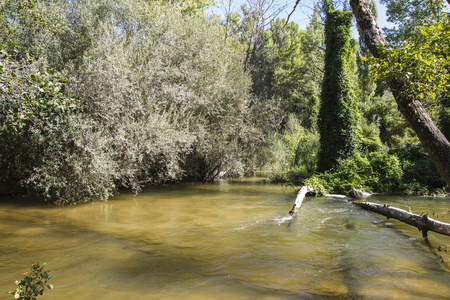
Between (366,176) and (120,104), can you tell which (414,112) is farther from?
(366,176)

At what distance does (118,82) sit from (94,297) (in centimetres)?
934

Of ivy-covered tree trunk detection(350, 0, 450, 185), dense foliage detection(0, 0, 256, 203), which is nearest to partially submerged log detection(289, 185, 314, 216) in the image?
ivy-covered tree trunk detection(350, 0, 450, 185)

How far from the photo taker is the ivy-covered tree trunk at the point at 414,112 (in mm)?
3875

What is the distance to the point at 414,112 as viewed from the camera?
161 inches

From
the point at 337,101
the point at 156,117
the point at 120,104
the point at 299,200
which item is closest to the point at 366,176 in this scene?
the point at 337,101

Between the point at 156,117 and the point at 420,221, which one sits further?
the point at 156,117

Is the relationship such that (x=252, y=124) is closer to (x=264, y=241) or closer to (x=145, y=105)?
(x=145, y=105)

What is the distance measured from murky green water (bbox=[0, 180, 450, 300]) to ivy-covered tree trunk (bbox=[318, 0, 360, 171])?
17.8 feet

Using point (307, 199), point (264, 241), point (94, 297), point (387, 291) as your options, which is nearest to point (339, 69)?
point (307, 199)

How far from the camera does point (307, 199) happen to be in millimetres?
12727

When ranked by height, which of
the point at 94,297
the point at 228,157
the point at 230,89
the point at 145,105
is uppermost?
the point at 230,89

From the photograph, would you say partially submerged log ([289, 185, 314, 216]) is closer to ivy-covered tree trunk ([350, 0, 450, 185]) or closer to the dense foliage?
ivy-covered tree trunk ([350, 0, 450, 185])

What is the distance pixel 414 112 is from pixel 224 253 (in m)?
4.03

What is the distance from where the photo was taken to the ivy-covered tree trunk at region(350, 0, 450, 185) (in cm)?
388
